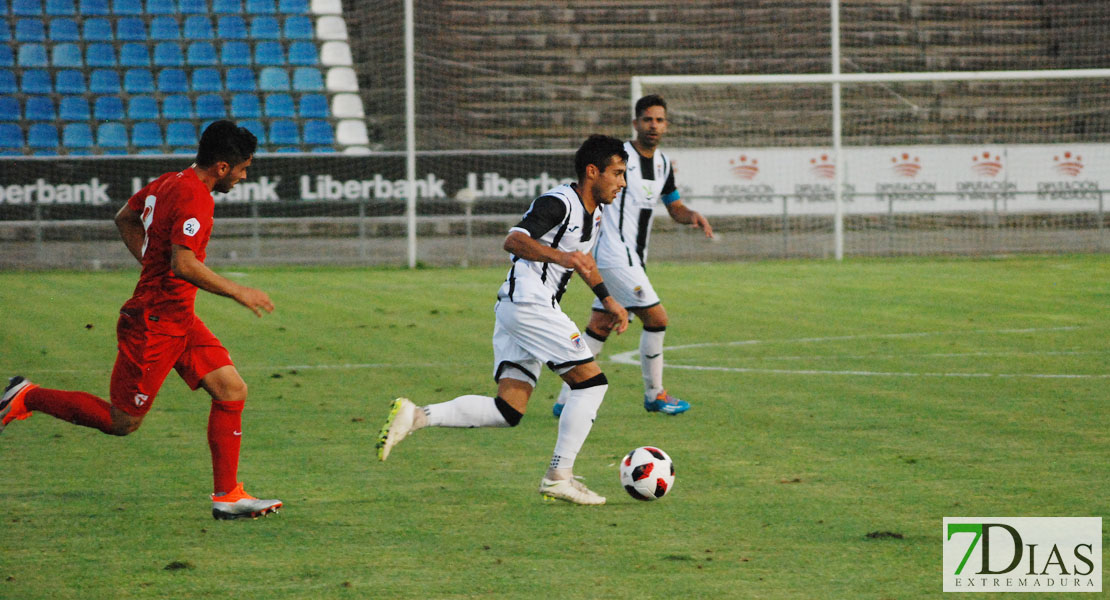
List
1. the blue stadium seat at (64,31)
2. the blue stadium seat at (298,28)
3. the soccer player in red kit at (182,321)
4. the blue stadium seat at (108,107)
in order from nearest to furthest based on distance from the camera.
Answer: the soccer player in red kit at (182,321), the blue stadium seat at (108,107), the blue stadium seat at (64,31), the blue stadium seat at (298,28)

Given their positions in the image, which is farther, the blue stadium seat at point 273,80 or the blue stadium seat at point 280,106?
the blue stadium seat at point 273,80

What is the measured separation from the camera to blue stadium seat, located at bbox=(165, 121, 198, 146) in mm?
27406

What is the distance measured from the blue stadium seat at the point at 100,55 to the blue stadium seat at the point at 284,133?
163 inches

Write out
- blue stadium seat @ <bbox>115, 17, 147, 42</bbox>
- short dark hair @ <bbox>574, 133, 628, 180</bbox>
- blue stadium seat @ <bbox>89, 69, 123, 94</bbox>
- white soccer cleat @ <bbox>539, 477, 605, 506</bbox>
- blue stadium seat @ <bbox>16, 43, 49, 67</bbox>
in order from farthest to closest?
blue stadium seat @ <bbox>115, 17, 147, 42</bbox> → blue stadium seat @ <bbox>16, 43, 49, 67</bbox> → blue stadium seat @ <bbox>89, 69, 123, 94</bbox> → short dark hair @ <bbox>574, 133, 628, 180</bbox> → white soccer cleat @ <bbox>539, 477, 605, 506</bbox>

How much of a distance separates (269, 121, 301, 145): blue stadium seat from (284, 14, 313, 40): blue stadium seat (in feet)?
9.05

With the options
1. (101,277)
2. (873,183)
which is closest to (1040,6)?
(873,183)

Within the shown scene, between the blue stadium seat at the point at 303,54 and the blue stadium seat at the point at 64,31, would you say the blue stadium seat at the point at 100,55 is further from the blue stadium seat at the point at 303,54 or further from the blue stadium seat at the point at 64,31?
the blue stadium seat at the point at 303,54

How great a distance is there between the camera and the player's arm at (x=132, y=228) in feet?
19.4

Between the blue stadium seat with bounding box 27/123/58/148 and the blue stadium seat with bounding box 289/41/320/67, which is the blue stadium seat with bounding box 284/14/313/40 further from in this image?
the blue stadium seat with bounding box 27/123/58/148

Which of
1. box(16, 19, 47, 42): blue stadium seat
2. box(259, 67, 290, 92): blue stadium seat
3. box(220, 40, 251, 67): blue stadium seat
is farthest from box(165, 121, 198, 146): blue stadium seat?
box(16, 19, 47, 42): blue stadium seat

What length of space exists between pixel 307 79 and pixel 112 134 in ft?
14.0

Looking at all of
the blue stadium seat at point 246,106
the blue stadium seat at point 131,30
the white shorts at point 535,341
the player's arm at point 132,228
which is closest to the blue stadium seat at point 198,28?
the blue stadium seat at point 131,30

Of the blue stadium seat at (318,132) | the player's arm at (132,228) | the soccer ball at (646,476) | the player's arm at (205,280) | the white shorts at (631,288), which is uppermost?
the blue stadium seat at (318,132)

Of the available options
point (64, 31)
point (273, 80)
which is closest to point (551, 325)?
point (273, 80)
